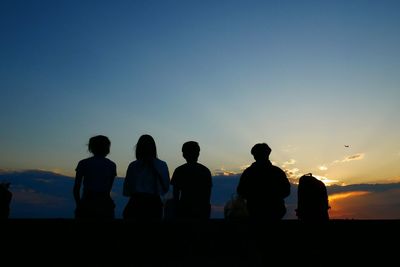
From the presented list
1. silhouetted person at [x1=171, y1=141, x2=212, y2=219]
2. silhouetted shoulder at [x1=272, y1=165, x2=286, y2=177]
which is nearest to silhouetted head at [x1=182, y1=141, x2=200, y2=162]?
silhouetted person at [x1=171, y1=141, x2=212, y2=219]

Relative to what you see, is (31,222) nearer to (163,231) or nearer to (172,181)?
(163,231)

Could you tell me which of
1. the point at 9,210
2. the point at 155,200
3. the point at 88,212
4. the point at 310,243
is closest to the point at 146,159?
the point at 155,200

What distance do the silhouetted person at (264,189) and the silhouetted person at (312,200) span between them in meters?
0.26

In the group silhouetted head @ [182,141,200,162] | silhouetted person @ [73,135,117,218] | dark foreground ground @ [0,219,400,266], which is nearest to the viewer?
dark foreground ground @ [0,219,400,266]

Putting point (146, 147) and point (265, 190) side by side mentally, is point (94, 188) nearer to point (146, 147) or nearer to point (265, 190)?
point (146, 147)

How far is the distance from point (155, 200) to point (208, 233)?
232 centimetres

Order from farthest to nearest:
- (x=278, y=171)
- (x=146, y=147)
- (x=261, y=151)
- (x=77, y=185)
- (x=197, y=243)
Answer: (x=261, y=151), (x=278, y=171), (x=146, y=147), (x=77, y=185), (x=197, y=243)

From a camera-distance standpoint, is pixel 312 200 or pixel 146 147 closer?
pixel 146 147

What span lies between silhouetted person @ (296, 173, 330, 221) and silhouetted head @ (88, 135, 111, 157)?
313cm

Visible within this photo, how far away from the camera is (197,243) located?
4805 mm

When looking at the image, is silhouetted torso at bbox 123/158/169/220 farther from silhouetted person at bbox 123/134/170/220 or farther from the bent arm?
the bent arm

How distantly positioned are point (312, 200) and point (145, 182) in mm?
2604

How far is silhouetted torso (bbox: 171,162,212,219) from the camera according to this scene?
7727 millimetres

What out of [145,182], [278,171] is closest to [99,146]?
[145,182]
